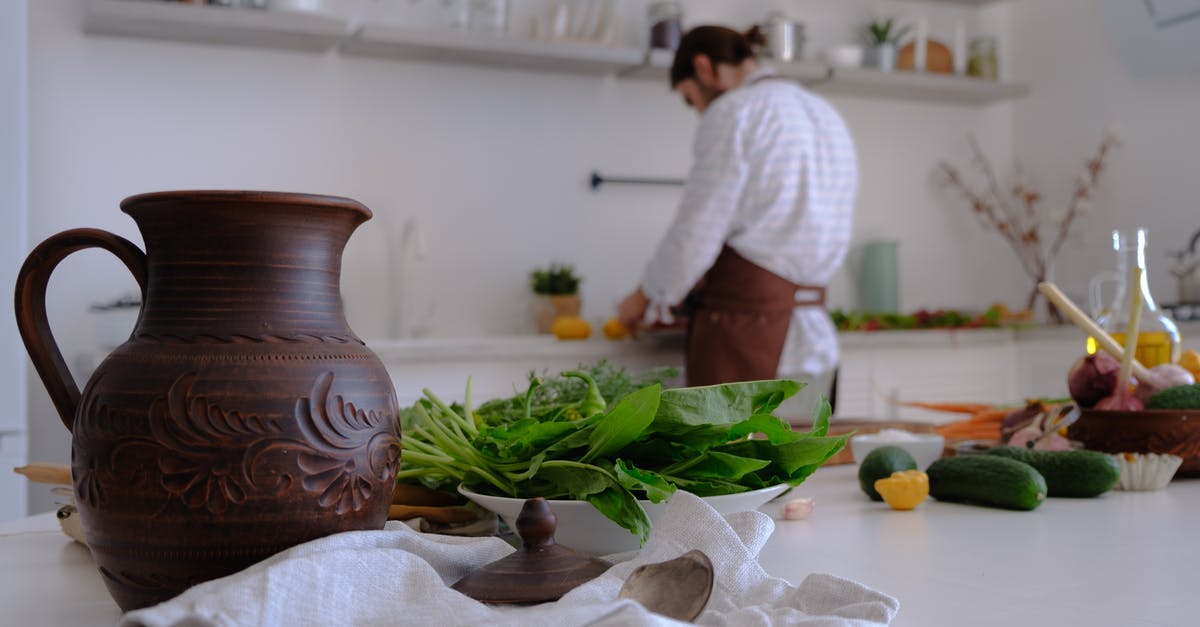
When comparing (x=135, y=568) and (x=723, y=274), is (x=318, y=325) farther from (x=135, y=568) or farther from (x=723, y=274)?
(x=723, y=274)

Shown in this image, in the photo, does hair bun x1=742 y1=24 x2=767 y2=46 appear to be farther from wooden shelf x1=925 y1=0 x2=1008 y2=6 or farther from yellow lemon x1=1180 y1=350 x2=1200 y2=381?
wooden shelf x1=925 y1=0 x2=1008 y2=6

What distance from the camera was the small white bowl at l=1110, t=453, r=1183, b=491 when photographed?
3.89ft

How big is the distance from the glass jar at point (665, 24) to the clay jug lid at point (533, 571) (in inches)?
132

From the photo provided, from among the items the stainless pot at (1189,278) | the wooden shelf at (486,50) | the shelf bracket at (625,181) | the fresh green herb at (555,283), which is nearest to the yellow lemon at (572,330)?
the fresh green herb at (555,283)

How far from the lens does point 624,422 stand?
717mm

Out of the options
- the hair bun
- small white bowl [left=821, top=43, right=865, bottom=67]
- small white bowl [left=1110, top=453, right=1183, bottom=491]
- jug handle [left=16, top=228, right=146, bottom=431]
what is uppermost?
small white bowl [left=821, top=43, right=865, bottom=67]

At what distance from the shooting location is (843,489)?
1.23 m

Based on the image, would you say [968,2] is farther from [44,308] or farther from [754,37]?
[44,308]

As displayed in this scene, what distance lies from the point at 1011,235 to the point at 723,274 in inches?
94.1

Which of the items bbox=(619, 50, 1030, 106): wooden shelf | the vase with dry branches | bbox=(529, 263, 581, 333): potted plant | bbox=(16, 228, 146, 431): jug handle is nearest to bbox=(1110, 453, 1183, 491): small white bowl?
bbox=(16, 228, 146, 431): jug handle

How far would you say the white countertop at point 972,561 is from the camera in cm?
66

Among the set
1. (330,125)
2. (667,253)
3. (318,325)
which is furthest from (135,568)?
(330,125)

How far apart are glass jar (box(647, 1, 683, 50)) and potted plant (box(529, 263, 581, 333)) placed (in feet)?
2.82

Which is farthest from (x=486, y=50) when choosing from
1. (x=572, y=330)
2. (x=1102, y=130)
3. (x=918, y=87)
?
(x=1102, y=130)
